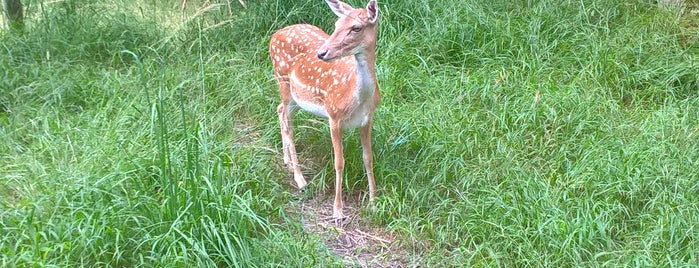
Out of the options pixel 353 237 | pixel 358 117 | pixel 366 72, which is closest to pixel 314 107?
pixel 358 117

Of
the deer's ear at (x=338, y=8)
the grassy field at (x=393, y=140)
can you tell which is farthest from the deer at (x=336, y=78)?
the grassy field at (x=393, y=140)

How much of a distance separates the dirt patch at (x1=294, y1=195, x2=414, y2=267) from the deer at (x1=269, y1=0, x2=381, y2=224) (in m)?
0.10

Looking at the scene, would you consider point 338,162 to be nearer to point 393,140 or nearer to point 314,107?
point 314,107

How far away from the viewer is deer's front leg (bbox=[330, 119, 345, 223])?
446 cm

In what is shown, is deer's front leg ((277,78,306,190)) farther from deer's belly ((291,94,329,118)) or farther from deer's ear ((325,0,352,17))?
deer's ear ((325,0,352,17))

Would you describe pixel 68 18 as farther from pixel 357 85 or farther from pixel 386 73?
pixel 357 85

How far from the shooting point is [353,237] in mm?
4371

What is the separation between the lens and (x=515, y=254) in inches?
156

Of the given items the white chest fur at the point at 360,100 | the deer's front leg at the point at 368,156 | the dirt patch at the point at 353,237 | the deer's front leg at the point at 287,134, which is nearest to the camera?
the dirt patch at the point at 353,237

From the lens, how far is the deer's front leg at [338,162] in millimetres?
4457

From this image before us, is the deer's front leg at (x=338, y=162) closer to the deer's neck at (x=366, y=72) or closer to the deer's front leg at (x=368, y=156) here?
the deer's front leg at (x=368, y=156)

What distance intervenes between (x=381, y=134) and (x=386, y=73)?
85cm

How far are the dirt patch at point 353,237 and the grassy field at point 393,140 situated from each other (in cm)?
5

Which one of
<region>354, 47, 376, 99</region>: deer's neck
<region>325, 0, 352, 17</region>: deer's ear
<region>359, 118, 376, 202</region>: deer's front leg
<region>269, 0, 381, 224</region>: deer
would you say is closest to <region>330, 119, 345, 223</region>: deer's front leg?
<region>269, 0, 381, 224</region>: deer
